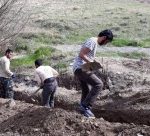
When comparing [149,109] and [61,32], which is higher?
[149,109]

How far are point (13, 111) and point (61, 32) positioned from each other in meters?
17.4

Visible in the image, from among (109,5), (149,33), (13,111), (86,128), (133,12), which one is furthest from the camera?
(109,5)

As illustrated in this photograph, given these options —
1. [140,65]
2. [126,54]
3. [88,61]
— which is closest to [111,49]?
[126,54]

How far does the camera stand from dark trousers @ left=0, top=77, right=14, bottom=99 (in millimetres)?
15438

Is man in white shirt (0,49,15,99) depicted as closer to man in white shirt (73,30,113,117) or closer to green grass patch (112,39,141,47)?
man in white shirt (73,30,113,117)

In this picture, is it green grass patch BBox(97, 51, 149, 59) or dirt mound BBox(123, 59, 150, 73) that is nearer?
dirt mound BBox(123, 59, 150, 73)

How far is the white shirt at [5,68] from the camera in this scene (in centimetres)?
1494

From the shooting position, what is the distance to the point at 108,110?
1448 cm

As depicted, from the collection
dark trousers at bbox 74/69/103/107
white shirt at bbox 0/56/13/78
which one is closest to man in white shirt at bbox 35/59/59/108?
dark trousers at bbox 74/69/103/107

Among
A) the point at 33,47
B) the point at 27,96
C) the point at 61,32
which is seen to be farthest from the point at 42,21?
the point at 27,96

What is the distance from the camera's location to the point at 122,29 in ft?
100

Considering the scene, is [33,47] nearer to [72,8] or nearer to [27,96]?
[27,96]

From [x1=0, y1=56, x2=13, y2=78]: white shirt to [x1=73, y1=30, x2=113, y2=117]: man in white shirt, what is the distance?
404 cm

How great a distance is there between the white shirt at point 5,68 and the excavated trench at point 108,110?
1.52 m
